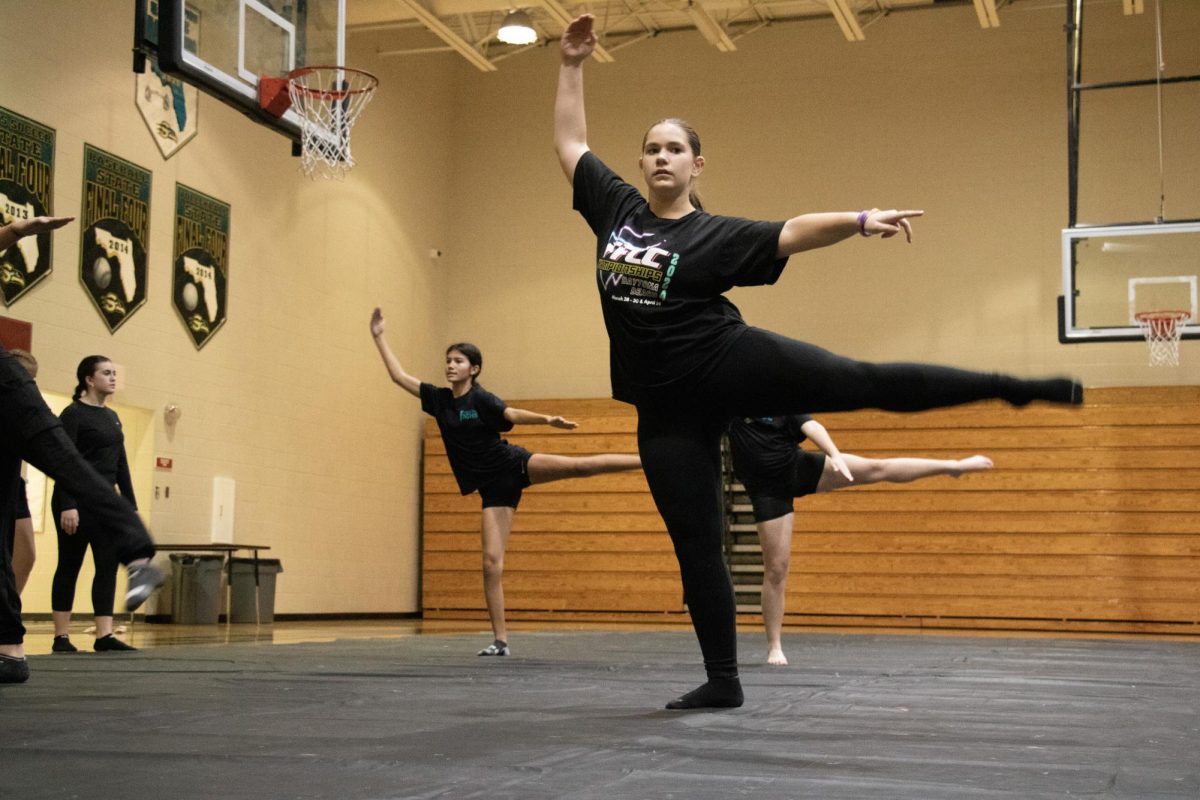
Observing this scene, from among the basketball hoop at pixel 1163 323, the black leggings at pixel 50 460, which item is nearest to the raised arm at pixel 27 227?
the black leggings at pixel 50 460

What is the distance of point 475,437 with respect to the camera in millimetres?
7242

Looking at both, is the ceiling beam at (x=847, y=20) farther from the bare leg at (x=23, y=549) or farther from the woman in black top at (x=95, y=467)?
the bare leg at (x=23, y=549)

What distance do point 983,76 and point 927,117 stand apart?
2.63ft

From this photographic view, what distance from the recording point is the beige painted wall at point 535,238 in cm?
1362

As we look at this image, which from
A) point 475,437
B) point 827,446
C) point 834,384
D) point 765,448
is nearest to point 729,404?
point 834,384

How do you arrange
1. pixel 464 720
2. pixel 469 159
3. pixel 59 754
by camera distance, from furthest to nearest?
1. pixel 469 159
2. pixel 464 720
3. pixel 59 754

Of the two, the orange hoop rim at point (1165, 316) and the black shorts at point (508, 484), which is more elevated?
the orange hoop rim at point (1165, 316)

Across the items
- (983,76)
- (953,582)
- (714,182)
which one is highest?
(983,76)

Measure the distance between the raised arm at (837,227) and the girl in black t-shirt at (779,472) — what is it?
312cm

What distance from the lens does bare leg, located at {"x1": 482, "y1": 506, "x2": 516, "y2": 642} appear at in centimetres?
→ 710

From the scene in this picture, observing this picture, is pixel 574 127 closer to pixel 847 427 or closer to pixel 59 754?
pixel 59 754

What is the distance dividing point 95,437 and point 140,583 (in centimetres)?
415

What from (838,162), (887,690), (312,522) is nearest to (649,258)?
(887,690)

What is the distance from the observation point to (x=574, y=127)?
397 cm
